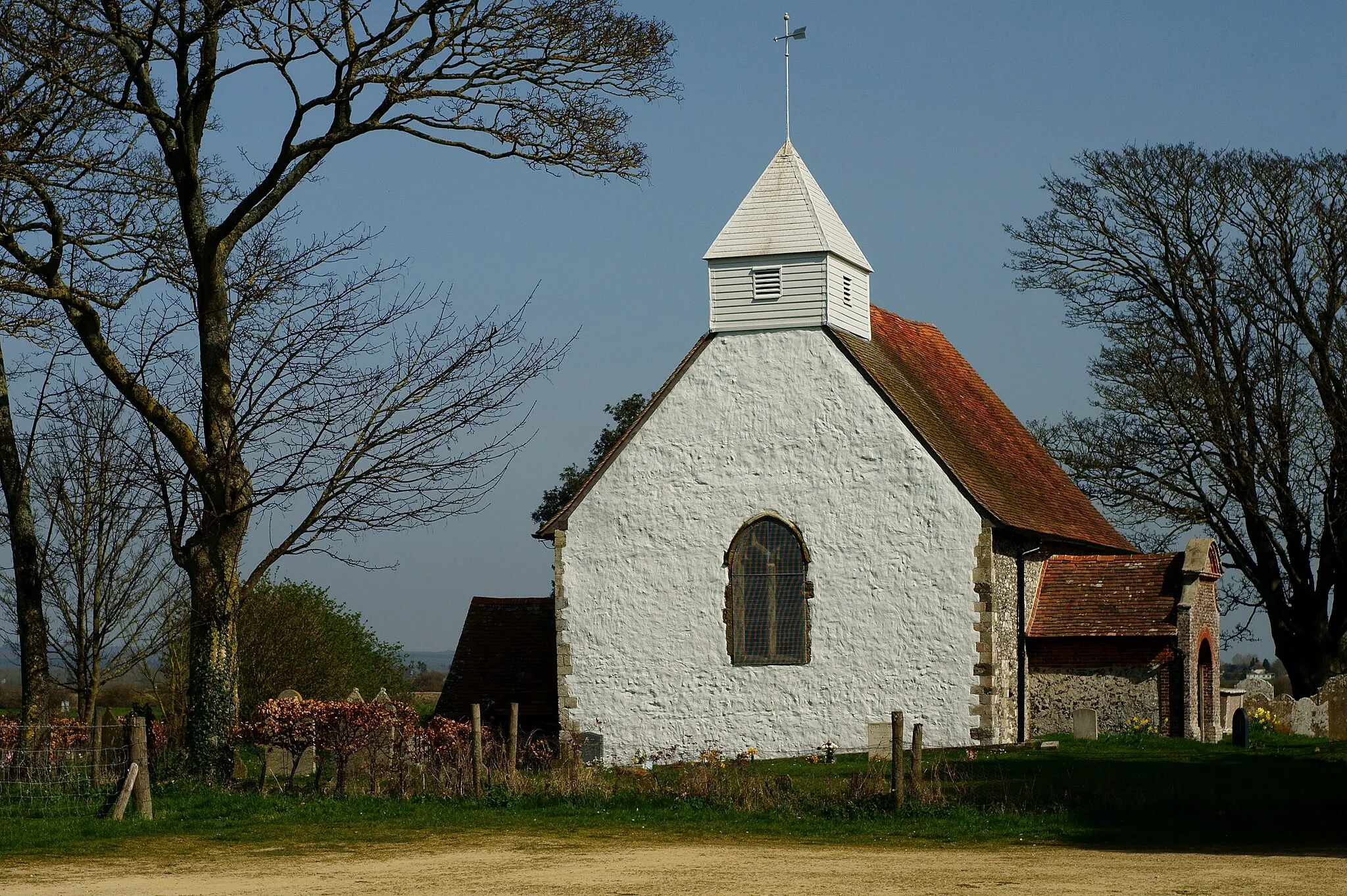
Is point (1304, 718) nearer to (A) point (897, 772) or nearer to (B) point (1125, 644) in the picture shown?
(B) point (1125, 644)

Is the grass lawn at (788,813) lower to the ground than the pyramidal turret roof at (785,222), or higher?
lower

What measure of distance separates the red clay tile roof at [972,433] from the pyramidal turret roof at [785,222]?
1.89m

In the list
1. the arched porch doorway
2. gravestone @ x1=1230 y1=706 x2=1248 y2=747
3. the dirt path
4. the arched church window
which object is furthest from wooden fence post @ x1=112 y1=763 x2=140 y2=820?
the arched porch doorway

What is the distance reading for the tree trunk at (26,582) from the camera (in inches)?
1000

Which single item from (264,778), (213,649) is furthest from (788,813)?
(213,649)

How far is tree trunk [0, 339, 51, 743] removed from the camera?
25.4 m

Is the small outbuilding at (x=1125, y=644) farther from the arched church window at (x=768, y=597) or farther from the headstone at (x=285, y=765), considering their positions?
the headstone at (x=285, y=765)

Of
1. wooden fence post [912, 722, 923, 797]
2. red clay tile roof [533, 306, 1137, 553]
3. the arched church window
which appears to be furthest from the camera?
red clay tile roof [533, 306, 1137, 553]

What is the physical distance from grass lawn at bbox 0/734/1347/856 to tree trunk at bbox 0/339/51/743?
3943 mm

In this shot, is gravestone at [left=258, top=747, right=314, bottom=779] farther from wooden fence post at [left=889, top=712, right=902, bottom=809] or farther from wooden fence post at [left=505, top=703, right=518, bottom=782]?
wooden fence post at [left=889, top=712, right=902, bottom=809]

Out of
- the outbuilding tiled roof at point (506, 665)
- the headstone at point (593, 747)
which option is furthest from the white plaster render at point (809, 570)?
the outbuilding tiled roof at point (506, 665)

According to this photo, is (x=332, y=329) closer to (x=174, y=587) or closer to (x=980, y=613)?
(x=174, y=587)

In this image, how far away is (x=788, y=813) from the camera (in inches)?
798

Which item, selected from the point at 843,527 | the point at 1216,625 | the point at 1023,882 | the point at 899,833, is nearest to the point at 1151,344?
the point at 1216,625
